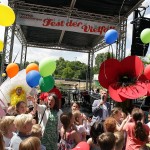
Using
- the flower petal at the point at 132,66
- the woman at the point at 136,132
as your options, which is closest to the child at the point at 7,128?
the woman at the point at 136,132

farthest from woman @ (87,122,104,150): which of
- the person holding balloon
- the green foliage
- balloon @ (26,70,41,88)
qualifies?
the green foliage

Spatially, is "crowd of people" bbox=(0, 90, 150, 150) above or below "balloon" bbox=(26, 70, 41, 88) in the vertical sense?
below

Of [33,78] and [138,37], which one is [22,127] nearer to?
[33,78]

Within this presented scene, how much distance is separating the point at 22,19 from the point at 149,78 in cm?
537

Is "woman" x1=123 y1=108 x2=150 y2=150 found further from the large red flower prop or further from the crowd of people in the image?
the large red flower prop

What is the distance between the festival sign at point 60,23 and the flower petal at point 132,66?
4.37m

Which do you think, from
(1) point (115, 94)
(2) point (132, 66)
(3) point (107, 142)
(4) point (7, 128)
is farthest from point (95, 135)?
(2) point (132, 66)

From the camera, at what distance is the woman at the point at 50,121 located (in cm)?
319

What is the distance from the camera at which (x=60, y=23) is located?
8266mm

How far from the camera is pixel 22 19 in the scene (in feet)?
26.2

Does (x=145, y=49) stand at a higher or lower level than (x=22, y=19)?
lower

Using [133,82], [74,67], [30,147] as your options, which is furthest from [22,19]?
[74,67]

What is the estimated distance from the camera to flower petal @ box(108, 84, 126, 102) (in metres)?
3.85

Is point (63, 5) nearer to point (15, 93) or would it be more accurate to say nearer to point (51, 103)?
point (15, 93)
